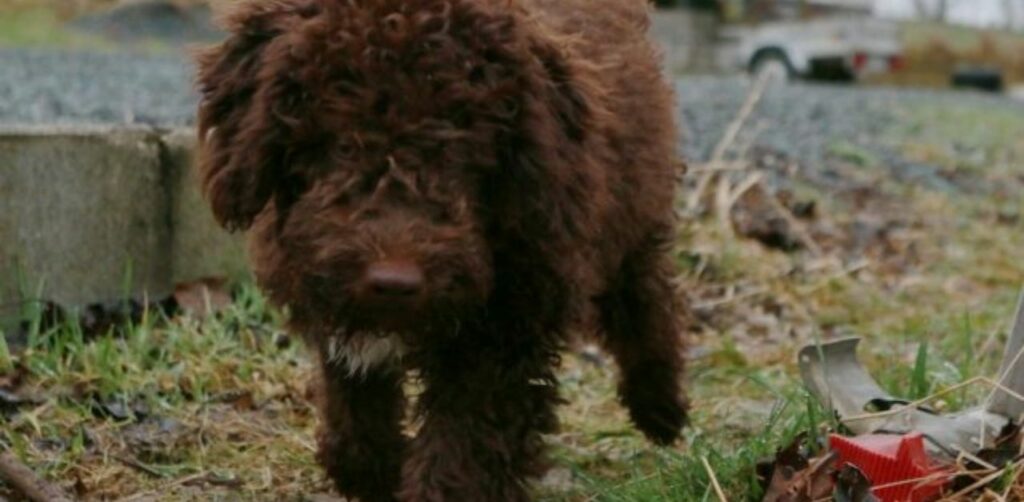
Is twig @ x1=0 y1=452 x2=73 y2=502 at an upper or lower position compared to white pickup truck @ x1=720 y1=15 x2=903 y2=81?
upper

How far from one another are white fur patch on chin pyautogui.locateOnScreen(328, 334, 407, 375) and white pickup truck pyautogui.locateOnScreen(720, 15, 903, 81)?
84.1 feet

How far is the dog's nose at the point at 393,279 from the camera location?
9.12 feet

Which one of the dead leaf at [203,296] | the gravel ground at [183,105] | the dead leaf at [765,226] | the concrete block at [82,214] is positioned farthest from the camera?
the gravel ground at [183,105]

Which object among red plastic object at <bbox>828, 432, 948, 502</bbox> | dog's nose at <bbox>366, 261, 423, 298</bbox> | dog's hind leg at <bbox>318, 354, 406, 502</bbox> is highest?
dog's nose at <bbox>366, 261, 423, 298</bbox>

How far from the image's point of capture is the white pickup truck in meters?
29.4

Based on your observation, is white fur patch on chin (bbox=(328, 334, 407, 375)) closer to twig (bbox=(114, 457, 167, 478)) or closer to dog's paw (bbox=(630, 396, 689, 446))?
twig (bbox=(114, 457, 167, 478))

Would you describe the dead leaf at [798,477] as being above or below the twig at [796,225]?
above

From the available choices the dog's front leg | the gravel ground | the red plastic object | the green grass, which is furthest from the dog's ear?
the green grass

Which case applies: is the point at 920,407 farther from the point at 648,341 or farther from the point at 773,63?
the point at 773,63

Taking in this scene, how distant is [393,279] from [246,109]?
1.99ft

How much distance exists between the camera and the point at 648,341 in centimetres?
478

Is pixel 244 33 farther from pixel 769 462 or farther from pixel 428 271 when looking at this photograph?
pixel 769 462

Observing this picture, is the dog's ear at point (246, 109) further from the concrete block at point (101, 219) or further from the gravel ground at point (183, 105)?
the gravel ground at point (183, 105)

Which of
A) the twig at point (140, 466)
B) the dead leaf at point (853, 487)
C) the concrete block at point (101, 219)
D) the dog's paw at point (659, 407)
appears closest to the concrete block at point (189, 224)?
the concrete block at point (101, 219)
